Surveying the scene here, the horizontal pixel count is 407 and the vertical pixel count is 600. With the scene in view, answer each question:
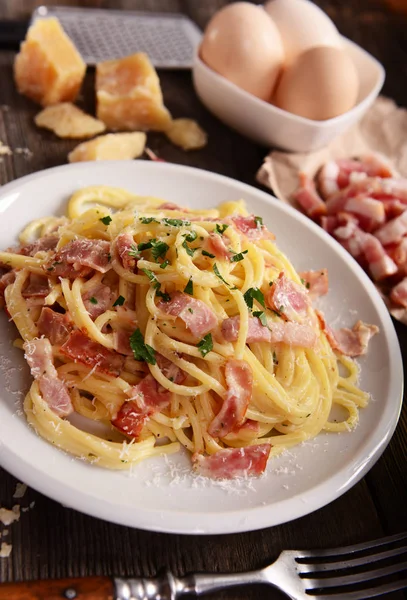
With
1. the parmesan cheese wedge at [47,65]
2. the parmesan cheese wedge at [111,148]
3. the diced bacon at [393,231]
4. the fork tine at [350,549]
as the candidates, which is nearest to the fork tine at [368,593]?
the fork tine at [350,549]

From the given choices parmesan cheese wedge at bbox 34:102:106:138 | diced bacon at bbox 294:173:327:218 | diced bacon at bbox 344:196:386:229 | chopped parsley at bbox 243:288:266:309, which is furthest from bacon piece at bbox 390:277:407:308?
parmesan cheese wedge at bbox 34:102:106:138

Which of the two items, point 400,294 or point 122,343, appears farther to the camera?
point 400,294

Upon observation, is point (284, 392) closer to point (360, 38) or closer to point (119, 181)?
point (119, 181)

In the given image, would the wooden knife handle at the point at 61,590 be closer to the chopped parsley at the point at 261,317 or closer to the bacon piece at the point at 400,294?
the chopped parsley at the point at 261,317

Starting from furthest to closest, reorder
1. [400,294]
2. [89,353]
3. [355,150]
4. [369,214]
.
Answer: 1. [355,150]
2. [369,214]
3. [400,294]
4. [89,353]

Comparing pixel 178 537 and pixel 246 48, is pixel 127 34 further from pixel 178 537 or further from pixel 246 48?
pixel 178 537

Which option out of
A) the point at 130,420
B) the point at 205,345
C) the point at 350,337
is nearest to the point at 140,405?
the point at 130,420
